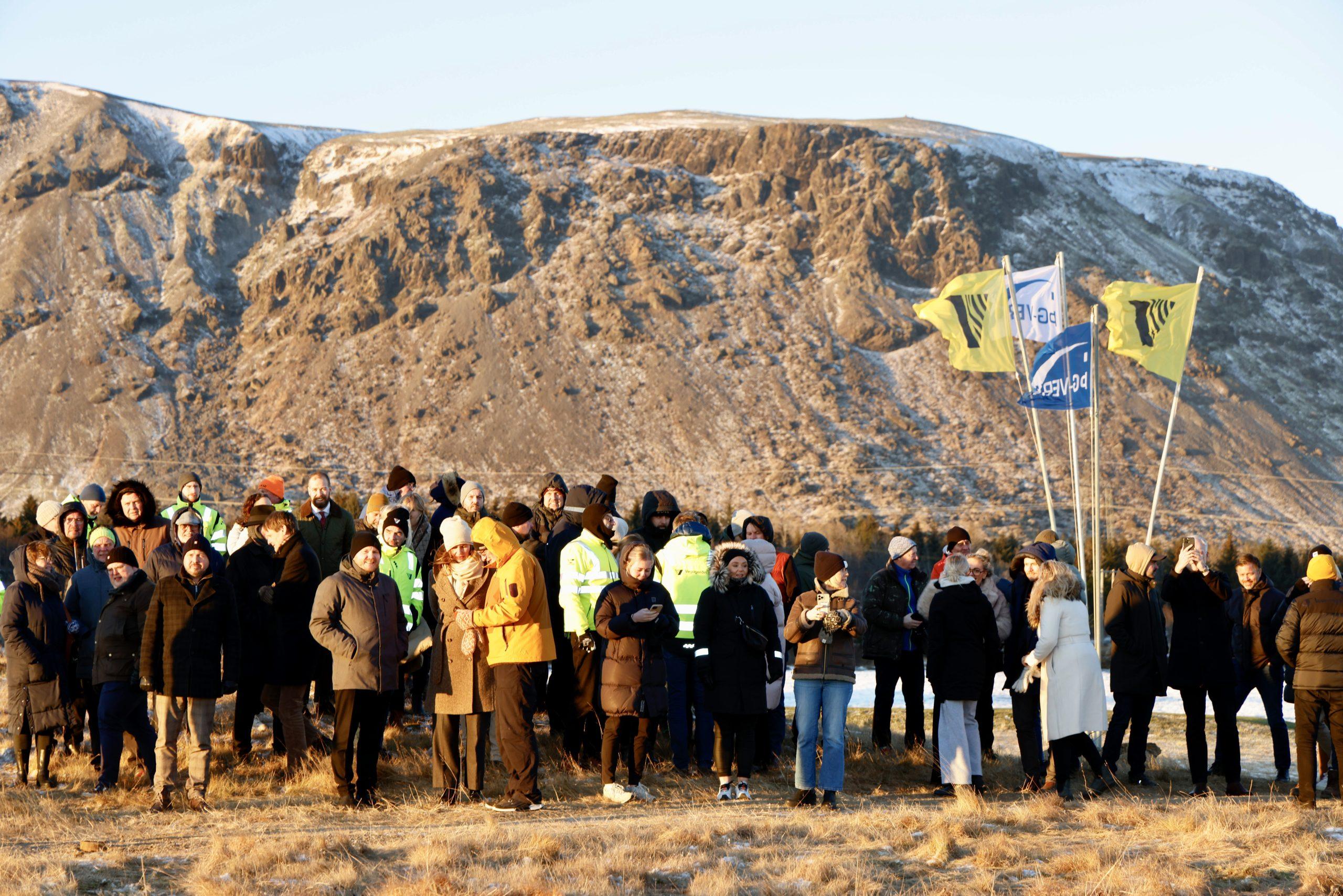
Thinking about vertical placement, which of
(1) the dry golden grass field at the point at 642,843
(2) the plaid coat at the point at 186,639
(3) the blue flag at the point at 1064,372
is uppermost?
(3) the blue flag at the point at 1064,372

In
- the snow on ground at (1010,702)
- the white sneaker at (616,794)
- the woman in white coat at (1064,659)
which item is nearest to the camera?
the white sneaker at (616,794)

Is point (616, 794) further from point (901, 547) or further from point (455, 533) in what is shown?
point (901, 547)

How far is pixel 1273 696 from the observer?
12.0 meters

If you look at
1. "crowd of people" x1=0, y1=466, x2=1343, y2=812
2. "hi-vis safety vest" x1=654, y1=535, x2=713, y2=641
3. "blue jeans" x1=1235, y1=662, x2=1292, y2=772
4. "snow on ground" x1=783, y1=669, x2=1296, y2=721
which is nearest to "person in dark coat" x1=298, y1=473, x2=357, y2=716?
"crowd of people" x1=0, y1=466, x2=1343, y2=812

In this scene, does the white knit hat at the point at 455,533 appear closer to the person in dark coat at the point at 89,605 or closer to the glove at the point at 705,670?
the glove at the point at 705,670

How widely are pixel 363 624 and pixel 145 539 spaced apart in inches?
119

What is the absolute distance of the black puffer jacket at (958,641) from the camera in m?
9.88

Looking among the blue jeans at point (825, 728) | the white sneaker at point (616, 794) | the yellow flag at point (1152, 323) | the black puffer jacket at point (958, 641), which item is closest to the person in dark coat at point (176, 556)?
the white sneaker at point (616, 794)

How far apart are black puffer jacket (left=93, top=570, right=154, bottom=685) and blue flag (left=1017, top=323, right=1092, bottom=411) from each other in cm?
1447

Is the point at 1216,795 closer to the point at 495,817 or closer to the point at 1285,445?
the point at 495,817

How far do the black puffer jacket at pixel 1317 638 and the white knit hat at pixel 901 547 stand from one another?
2774 mm

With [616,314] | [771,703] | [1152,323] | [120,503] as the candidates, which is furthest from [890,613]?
[616,314]

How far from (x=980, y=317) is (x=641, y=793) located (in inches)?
533

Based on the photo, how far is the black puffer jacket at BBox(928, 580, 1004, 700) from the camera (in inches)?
389
